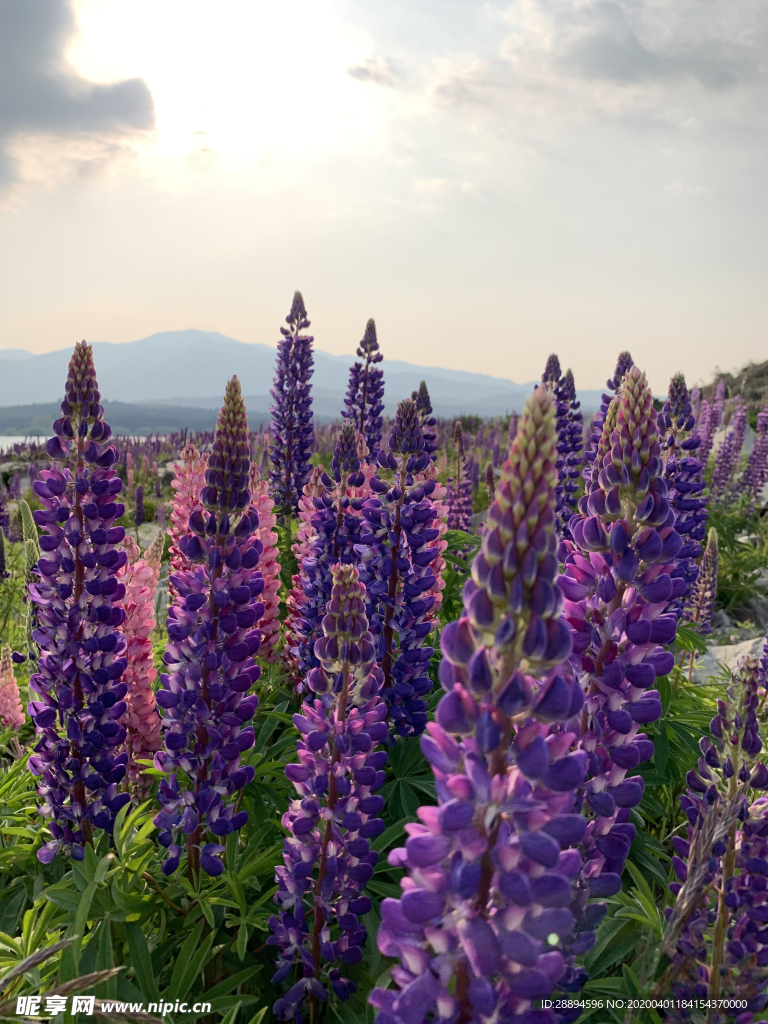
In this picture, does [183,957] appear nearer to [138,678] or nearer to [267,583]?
[138,678]

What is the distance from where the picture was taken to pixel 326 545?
14.8ft

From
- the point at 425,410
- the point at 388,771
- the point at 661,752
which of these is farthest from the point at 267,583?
the point at 661,752

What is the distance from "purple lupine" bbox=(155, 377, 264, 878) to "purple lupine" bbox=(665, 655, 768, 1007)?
1790 millimetres

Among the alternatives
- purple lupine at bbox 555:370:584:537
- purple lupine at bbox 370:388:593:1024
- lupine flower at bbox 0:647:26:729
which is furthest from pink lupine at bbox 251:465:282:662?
purple lupine at bbox 555:370:584:537

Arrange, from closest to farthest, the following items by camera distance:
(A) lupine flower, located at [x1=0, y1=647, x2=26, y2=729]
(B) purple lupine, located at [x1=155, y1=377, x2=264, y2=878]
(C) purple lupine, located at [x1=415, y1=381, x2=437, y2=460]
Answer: (B) purple lupine, located at [x1=155, y1=377, x2=264, y2=878]
(A) lupine flower, located at [x1=0, y1=647, x2=26, y2=729]
(C) purple lupine, located at [x1=415, y1=381, x2=437, y2=460]

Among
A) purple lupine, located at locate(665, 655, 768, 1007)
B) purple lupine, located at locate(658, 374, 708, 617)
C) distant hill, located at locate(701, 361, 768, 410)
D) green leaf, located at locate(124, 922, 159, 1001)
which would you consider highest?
distant hill, located at locate(701, 361, 768, 410)

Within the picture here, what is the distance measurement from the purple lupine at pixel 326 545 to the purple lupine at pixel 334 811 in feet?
5.34

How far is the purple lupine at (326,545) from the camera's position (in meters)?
4.37

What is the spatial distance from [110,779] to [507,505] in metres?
2.73

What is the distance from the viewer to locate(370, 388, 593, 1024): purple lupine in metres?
1.40

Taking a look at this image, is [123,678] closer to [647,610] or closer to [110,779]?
[110,779]

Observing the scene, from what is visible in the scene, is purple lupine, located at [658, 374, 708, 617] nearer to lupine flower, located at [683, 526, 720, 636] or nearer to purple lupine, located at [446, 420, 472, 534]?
lupine flower, located at [683, 526, 720, 636]

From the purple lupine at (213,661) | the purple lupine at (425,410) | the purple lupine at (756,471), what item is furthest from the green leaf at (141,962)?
the purple lupine at (756,471)

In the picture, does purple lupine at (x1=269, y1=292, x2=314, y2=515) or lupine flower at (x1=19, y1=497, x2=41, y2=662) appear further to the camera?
purple lupine at (x1=269, y1=292, x2=314, y2=515)
